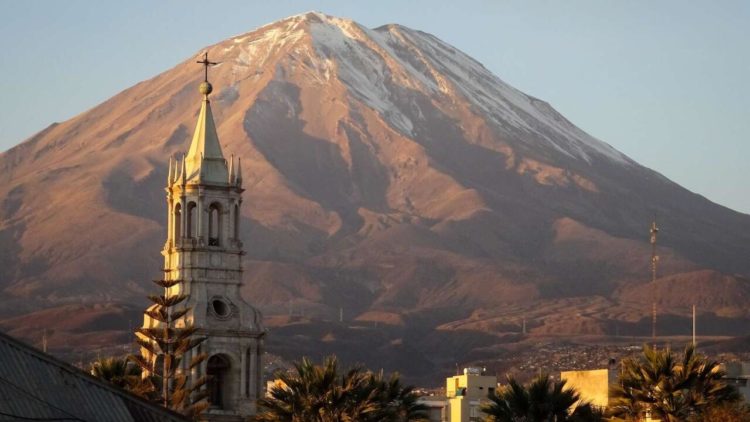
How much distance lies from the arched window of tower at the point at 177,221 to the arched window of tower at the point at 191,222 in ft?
0.83

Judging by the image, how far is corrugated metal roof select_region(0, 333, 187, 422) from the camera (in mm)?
31828

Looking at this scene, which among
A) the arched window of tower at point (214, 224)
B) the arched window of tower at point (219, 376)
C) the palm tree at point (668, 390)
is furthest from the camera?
the arched window of tower at point (214, 224)

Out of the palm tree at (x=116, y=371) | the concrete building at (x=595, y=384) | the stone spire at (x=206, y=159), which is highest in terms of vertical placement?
the stone spire at (x=206, y=159)

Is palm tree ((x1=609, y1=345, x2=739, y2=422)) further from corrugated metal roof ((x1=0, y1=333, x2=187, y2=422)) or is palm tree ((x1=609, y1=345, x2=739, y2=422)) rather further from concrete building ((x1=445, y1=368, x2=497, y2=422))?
concrete building ((x1=445, y1=368, x2=497, y2=422))

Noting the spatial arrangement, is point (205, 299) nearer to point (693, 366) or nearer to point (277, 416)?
point (277, 416)

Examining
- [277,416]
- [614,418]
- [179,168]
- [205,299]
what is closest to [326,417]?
[277,416]

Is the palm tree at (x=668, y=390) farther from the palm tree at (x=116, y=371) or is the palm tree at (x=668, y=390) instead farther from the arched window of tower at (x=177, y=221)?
the arched window of tower at (x=177, y=221)

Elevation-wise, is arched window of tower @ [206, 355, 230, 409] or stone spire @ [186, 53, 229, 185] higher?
stone spire @ [186, 53, 229, 185]

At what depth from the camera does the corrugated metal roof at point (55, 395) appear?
3183 cm

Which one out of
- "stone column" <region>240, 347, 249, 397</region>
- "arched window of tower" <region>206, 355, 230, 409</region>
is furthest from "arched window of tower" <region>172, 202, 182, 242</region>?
"stone column" <region>240, 347, 249, 397</region>

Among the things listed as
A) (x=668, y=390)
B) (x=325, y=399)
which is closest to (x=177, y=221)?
(x=325, y=399)

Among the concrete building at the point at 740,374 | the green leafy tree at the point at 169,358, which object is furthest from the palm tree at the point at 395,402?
the concrete building at the point at 740,374

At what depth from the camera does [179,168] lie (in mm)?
75312

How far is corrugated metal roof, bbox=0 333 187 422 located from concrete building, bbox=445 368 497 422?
248 feet
